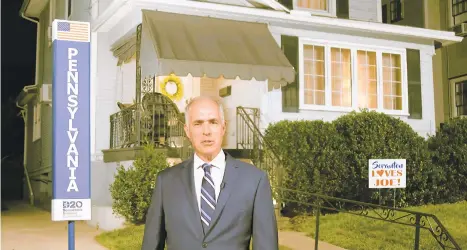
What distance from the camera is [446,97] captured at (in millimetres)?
20125

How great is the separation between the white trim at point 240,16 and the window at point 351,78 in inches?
19.6

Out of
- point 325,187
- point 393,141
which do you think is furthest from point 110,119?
point 393,141

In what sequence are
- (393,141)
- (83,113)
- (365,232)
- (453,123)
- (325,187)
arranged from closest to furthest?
(83,113) < (365,232) < (325,187) < (393,141) < (453,123)

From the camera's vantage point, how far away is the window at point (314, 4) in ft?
48.0

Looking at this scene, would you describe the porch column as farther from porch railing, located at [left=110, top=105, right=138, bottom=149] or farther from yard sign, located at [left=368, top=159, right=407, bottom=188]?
yard sign, located at [left=368, top=159, right=407, bottom=188]

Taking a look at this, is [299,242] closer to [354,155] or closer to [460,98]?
[354,155]

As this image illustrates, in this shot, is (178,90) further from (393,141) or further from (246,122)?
(393,141)

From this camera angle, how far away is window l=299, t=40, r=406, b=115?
1348cm

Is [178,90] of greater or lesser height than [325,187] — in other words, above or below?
above

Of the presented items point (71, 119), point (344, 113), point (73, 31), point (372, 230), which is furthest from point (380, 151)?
point (73, 31)

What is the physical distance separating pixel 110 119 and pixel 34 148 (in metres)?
9.00

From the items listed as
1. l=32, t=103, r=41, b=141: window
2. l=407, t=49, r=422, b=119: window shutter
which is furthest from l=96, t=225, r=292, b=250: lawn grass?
l=32, t=103, r=41, b=141: window

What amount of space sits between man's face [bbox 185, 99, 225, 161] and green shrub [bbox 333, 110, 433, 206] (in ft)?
31.0

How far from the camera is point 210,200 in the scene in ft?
9.72
